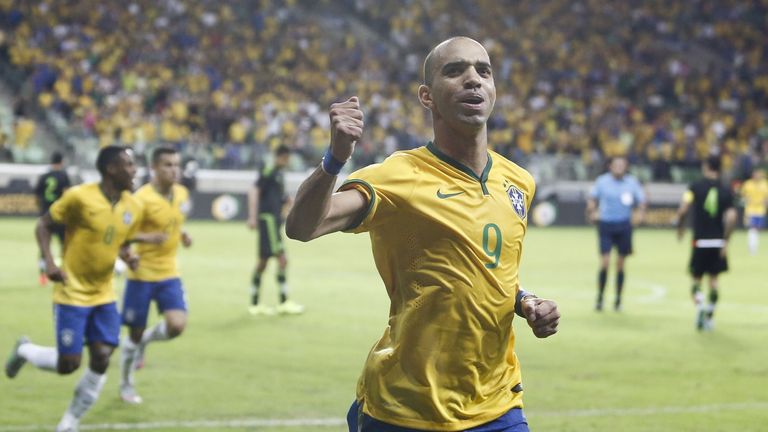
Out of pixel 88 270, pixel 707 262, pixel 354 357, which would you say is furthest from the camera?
pixel 707 262

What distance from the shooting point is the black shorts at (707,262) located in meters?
14.3

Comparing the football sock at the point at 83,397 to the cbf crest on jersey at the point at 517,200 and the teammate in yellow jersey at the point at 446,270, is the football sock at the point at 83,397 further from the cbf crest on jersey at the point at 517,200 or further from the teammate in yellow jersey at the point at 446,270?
the cbf crest on jersey at the point at 517,200

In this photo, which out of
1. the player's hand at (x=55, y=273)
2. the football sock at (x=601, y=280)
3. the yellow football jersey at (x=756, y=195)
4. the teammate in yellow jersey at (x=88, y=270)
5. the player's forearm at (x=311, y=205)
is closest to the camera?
the player's forearm at (x=311, y=205)

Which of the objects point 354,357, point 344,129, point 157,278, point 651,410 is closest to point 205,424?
point 157,278

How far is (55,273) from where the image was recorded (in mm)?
7945

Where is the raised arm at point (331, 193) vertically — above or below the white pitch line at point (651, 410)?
above

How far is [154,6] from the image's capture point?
38.8 m

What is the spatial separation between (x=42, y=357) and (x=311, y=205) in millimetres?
5523

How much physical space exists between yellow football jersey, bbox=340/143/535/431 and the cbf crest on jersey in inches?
2.8

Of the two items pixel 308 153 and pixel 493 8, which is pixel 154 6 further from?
pixel 493 8

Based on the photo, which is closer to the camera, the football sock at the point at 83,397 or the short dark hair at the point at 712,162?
the football sock at the point at 83,397

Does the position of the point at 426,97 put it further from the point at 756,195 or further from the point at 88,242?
the point at 756,195

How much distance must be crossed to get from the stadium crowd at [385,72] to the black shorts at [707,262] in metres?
18.7

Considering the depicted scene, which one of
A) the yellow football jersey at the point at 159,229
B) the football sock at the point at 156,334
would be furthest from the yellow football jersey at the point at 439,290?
the yellow football jersey at the point at 159,229
